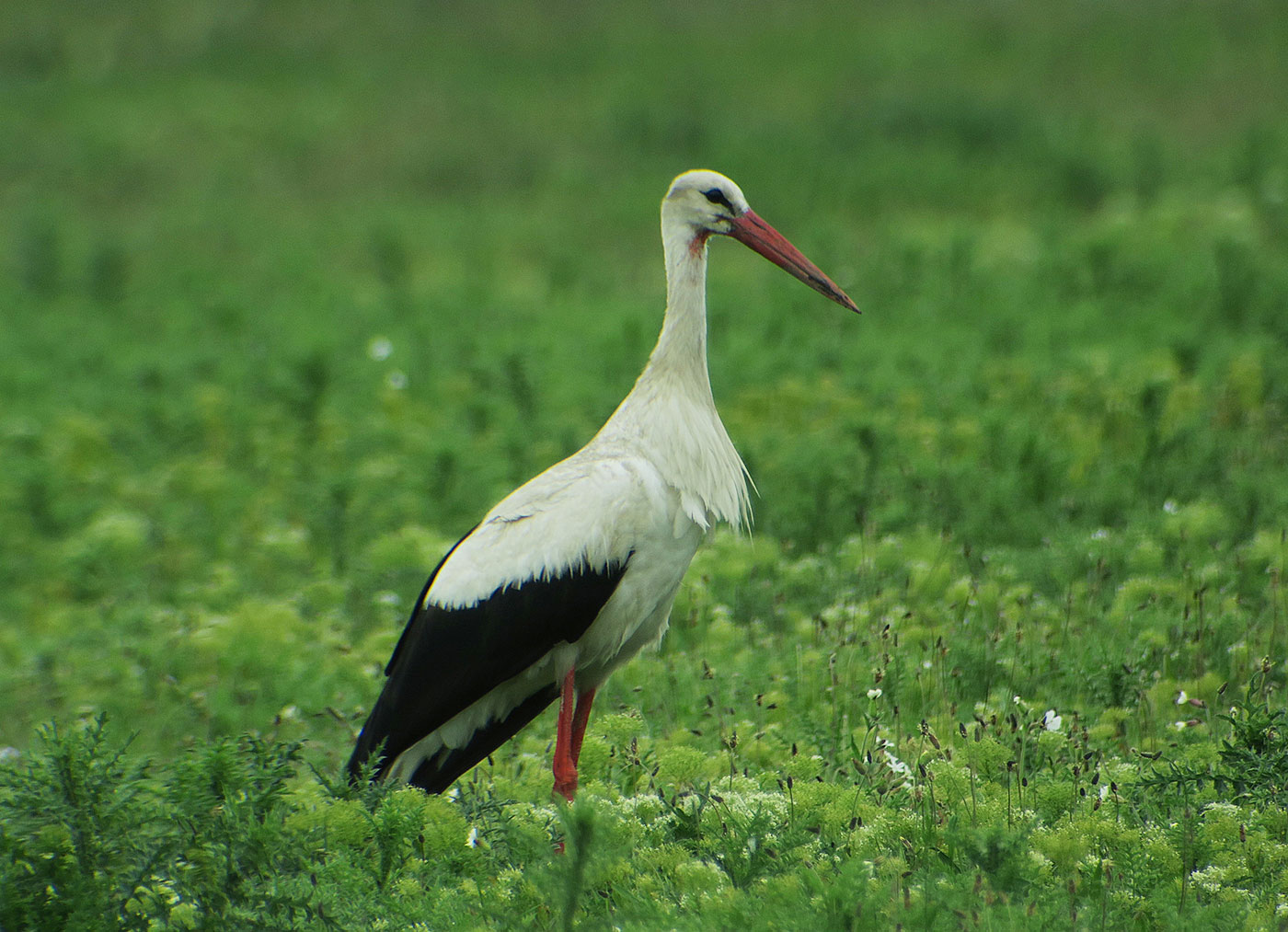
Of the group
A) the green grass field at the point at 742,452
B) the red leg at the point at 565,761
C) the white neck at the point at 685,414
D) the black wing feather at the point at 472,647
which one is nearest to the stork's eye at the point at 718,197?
the white neck at the point at 685,414

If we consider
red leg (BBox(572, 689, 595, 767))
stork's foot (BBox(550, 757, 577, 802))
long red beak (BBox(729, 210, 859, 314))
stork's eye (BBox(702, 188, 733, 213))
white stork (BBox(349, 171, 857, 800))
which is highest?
stork's eye (BBox(702, 188, 733, 213))

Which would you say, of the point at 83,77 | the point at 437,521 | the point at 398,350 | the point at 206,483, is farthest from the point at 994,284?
the point at 83,77

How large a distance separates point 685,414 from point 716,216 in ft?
2.13

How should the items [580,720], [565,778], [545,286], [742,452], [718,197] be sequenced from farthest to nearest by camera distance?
[545,286], [742,452], [718,197], [580,720], [565,778]

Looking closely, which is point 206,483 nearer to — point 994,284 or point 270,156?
point 994,284

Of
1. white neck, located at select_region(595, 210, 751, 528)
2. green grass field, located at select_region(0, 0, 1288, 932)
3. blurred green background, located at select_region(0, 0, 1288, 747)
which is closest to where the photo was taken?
green grass field, located at select_region(0, 0, 1288, 932)

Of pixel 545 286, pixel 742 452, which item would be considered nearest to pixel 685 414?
pixel 742 452

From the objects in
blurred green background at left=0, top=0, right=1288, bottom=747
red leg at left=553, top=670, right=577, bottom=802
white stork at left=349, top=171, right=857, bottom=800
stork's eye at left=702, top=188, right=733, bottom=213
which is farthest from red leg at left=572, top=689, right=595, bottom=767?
stork's eye at left=702, top=188, right=733, bottom=213

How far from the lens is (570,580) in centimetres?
368

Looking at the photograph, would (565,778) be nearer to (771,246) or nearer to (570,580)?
(570,580)

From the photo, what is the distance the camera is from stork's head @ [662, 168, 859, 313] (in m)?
4.12

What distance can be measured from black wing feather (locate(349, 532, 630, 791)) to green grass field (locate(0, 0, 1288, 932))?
295 mm

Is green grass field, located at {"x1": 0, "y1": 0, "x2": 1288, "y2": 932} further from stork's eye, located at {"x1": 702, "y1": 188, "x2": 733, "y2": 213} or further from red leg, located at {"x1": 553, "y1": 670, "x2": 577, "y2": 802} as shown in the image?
stork's eye, located at {"x1": 702, "y1": 188, "x2": 733, "y2": 213}

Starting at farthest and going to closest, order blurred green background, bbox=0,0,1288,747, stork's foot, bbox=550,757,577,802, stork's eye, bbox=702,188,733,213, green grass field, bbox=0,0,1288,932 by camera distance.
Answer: blurred green background, bbox=0,0,1288,747 < stork's eye, bbox=702,188,733,213 < stork's foot, bbox=550,757,577,802 < green grass field, bbox=0,0,1288,932
